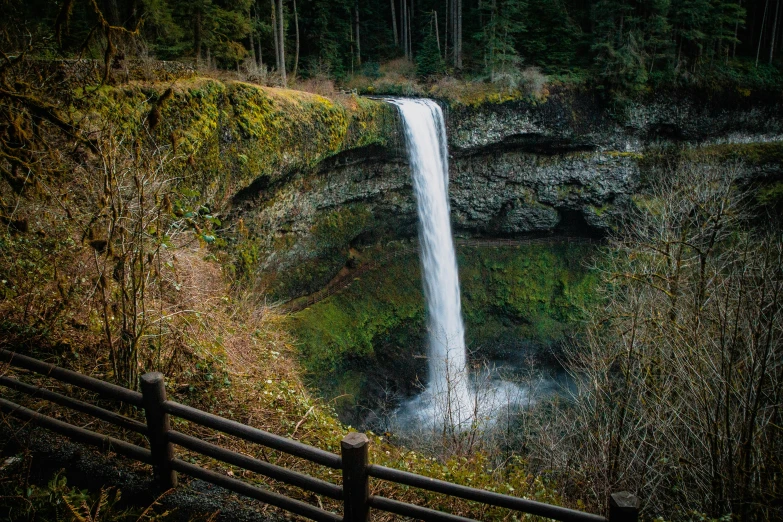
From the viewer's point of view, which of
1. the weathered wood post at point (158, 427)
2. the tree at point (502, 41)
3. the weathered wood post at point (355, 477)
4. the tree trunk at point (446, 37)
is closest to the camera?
the weathered wood post at point (355, 477)

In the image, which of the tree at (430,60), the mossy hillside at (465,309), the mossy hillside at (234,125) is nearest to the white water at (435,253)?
the mossy hillside at (465,309)

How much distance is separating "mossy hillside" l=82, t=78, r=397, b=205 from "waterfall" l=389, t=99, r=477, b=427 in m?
3.13

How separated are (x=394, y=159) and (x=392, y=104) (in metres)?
2.51

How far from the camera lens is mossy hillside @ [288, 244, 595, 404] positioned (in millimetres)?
19062

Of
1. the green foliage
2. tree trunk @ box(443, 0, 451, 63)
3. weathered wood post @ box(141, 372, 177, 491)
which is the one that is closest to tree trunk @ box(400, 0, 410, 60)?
tree trunk @ box(443, 0, 451, 63)

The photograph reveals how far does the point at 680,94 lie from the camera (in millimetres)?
24297

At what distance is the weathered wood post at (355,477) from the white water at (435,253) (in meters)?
16.0

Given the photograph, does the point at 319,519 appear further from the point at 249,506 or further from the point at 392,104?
the point at 392,104

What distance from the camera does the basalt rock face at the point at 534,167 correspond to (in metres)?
21.4

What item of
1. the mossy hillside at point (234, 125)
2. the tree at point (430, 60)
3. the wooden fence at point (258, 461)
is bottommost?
the wooden fence at point (258, 461)

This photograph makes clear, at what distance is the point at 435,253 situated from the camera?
21750 millimetres

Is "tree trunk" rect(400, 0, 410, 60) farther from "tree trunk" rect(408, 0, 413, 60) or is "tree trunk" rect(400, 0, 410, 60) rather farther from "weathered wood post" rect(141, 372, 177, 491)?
"weathered wood post" rect(141, 372, 177, 491)

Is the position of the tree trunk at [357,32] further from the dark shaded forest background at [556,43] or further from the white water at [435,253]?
the white water at [435,253]

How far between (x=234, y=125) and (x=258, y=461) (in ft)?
34.6
